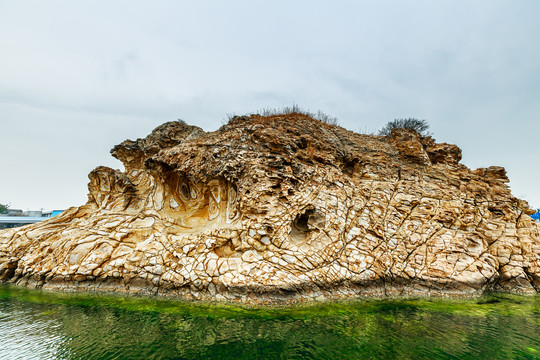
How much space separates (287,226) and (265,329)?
355cm

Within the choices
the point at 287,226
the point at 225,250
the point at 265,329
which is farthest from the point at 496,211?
the point at 225,250

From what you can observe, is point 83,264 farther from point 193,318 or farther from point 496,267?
point 496,267

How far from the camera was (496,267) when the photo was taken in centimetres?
865

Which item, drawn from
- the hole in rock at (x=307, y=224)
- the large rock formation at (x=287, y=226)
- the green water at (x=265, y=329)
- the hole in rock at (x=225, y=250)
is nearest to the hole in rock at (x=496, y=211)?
the large rock formation at (x=287, y=226)

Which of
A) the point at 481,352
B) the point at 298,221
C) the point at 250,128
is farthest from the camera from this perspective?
the point at 250,128

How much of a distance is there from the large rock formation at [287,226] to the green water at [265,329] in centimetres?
80

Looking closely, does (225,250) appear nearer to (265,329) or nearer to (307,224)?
(307,224)

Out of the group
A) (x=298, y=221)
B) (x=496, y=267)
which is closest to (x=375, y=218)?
(x=298, y=221)

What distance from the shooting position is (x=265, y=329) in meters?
5.38

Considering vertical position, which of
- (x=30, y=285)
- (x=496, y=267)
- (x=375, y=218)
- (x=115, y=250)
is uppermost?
(x=375, y=218)

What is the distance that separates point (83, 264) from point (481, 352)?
10875 millimetres

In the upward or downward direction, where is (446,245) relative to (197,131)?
downward

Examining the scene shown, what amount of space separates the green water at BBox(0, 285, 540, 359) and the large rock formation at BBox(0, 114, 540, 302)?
80cm

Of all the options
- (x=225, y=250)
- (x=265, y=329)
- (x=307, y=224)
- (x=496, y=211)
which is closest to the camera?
(x=265, y=329)
